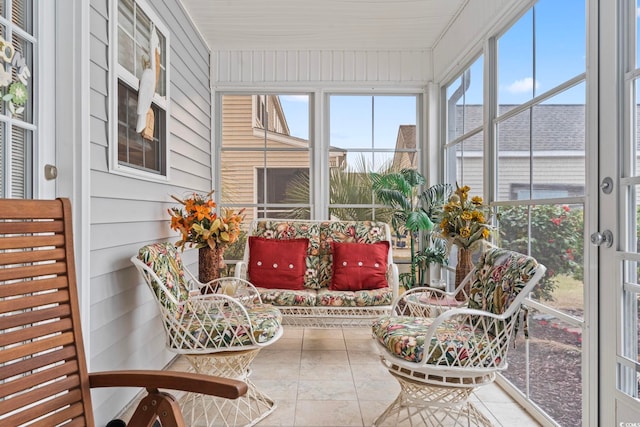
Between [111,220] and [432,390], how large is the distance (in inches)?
74.4

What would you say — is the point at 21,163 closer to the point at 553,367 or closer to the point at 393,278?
the point at 393,278

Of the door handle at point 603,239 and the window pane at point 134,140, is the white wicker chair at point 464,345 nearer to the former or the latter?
the door handle at point 603,239

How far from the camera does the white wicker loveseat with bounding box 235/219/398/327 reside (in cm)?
298

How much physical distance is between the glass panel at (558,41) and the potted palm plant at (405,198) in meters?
1.62

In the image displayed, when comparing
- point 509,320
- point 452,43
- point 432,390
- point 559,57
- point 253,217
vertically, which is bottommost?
point 432,390

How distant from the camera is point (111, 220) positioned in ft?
7.07

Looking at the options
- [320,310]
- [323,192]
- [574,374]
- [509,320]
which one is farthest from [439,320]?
[323,192]

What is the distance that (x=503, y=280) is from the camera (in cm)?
190

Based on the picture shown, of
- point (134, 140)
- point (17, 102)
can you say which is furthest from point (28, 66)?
point (134, 140)

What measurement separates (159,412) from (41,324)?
462mm

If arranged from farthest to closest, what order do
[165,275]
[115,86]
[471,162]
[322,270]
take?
1. [322,270]
2. [471,162]
3. [165,275]
4. [115,86]

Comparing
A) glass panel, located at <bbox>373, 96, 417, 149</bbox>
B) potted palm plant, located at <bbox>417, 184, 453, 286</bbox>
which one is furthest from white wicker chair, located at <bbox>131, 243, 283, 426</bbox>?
glass panel, located at <bbox>373, 96, 417, 149</bbox>

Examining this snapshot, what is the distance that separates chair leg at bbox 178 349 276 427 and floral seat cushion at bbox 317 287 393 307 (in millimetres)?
867

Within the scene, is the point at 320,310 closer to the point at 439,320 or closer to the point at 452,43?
the point at 439,320
